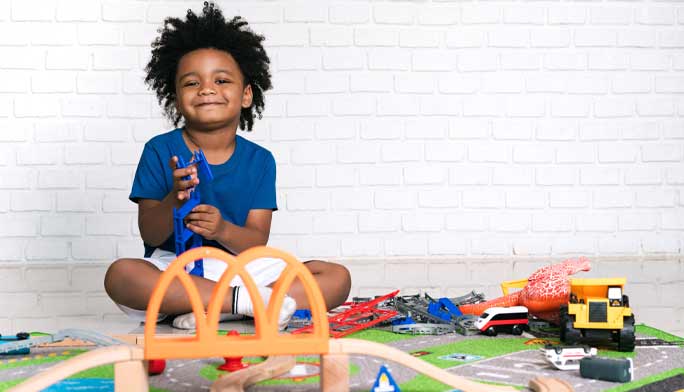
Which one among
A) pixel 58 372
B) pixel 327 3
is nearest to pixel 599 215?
pixel 327 3

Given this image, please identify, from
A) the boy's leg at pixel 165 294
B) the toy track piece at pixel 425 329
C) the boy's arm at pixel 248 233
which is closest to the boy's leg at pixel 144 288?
the boy's leg at pixel 165 294

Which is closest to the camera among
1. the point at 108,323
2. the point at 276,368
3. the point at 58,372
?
the point at 58,372

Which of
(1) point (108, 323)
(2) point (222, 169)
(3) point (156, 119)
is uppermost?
(3) point (156, 119)

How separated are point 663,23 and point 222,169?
2.03 metres

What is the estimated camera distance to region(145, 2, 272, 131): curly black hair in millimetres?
2172

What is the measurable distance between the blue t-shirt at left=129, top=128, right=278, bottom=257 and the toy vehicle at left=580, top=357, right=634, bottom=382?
0.99 meters

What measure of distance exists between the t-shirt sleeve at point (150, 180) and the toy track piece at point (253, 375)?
2.77 feet

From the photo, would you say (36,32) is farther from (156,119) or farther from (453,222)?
(453,222)

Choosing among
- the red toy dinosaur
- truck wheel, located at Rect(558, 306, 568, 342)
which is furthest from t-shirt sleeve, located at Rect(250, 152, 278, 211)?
truck wheel, located at Rect(558, 306, 568, 342)

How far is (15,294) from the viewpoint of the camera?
2498 mm

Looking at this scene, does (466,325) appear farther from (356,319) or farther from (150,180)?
(150,180)

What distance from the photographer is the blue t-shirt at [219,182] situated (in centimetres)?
204

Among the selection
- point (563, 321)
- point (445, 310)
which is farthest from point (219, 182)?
point (563, 321)

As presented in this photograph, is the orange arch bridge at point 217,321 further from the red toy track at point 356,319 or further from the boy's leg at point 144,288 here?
the boy's leg at point 144,288
